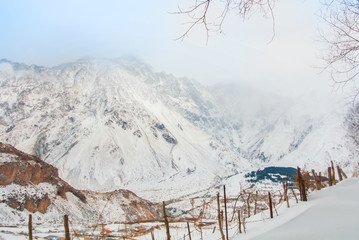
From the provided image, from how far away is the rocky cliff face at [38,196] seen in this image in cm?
4703

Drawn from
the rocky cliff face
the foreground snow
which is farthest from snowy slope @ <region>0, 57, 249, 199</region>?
the foreground snow

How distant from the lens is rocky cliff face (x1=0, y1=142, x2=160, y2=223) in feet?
154

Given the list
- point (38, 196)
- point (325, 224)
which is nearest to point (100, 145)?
point (38, 196)

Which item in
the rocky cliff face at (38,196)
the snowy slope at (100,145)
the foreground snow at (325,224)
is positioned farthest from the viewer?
the snowy slope at (100,145)

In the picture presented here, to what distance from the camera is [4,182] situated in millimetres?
49688

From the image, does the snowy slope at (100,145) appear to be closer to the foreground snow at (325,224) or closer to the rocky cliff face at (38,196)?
the rocky cliff face at (38,196)

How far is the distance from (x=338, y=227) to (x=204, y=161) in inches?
7333

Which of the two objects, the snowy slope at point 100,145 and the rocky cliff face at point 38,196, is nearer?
the rocky cliff face at point 38,196

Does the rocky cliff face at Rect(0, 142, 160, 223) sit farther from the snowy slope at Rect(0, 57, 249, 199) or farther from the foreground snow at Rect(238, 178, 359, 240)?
the snowy slope at Rect(0, 57, 249, 199)

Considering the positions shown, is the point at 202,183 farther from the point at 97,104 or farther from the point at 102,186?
the point at 97,104

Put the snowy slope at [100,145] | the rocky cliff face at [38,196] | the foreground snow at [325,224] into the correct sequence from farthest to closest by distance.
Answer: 1. the snowy slope at [100,145]
2. the rocky cliff face at [38,196]
3. the foreground snow at [325,224]

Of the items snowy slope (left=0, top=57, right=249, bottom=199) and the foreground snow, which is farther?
snowy slope (left=0, top=57, right=249, bottom=199)

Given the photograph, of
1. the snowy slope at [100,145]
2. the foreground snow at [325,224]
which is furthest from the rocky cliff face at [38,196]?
the snowy slope at [100,145]

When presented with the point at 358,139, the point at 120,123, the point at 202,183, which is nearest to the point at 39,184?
the point at 358,139
